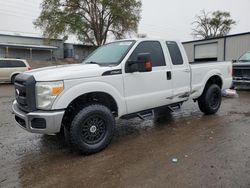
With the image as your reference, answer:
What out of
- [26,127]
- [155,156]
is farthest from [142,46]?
[26,127]

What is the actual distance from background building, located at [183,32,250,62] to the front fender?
63.7 ft

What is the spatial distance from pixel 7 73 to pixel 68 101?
602 inches

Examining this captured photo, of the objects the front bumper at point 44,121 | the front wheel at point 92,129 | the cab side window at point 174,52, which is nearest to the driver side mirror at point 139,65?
the front wheel at point 92,129

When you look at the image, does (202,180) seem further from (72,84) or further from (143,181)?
(72,84)

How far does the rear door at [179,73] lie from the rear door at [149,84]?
21 cm

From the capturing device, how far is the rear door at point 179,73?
558 cm

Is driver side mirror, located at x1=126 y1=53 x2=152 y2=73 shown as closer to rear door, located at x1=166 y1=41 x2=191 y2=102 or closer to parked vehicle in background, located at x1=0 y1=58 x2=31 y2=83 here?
rear door, located at x1=166 y1=41 x2=191 y2=102

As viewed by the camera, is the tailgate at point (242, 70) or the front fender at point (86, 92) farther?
the tailgate at point (242, 70)

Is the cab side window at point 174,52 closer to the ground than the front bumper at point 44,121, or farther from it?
farther from it

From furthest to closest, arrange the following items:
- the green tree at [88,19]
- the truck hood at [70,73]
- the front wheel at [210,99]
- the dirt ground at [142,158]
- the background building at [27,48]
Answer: the background building at [27,48]
the green tree at [88,19]
the front wheel at [210,99]
the truck hood at [70,73]
the dirt ground at [142,158]

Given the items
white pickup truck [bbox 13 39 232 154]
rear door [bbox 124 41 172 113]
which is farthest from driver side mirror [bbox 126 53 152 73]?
rear door [bbox 124 41 172 113]

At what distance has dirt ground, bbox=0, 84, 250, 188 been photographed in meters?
3.33

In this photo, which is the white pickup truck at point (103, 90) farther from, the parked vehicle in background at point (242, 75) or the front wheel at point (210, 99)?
the parked vehicle in background at point (242, 75)

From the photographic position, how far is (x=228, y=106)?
8.13 m
